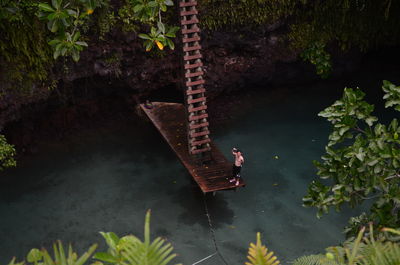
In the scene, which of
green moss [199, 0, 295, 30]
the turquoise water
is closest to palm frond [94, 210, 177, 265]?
the turquoise water

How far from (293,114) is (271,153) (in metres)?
1.75

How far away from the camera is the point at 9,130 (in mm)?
10508

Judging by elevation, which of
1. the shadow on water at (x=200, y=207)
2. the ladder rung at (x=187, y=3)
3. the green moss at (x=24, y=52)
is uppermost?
the ladder rung at (x=187, y=3)

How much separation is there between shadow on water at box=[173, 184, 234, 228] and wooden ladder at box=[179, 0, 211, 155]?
0.86 meters

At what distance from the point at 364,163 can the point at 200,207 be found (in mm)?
4284

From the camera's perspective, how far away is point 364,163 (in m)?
5.21

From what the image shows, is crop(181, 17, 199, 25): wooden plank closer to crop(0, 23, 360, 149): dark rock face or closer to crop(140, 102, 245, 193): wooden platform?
crop(0, 23, 360, 149): dark rock face

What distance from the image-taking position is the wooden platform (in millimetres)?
8394

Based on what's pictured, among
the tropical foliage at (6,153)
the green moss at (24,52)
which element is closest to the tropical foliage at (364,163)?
the tropical foliage at (6,153)

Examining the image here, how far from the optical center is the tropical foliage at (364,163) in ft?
16.6

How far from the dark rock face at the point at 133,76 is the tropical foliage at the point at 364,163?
5505 millimetres

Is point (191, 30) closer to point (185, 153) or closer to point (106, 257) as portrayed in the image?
point (185, 153)

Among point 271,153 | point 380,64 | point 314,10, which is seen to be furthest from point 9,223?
point 380,64

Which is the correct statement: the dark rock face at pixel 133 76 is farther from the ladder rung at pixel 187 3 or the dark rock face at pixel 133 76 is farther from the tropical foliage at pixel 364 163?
the tropical foliage at pixel 364 163
